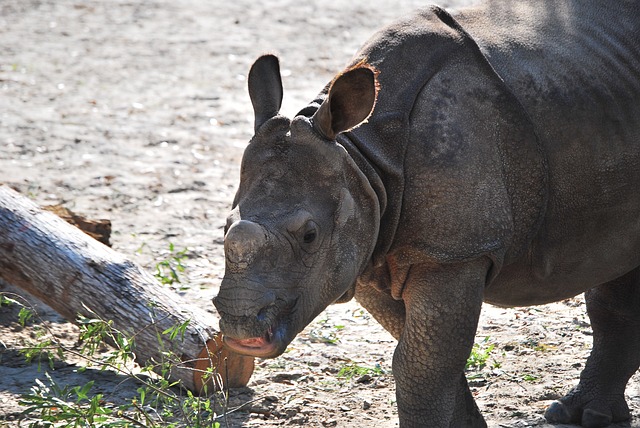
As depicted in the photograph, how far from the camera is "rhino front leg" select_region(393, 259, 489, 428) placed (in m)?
4.66

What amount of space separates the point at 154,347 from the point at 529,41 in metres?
2.50

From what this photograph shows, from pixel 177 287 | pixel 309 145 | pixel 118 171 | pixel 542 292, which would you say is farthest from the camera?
pixel 118 171

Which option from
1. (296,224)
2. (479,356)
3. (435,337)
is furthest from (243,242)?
(479,356)

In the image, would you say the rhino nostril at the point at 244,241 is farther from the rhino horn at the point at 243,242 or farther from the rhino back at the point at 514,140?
the rhino back at the point at 514,140

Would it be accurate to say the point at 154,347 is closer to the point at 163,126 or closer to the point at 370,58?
the point at 370,58

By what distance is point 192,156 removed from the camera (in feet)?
33.1

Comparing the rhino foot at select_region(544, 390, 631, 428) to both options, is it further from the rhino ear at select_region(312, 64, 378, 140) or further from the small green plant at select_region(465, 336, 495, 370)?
the rhino ear at select_region(312, 64, 378, 140)

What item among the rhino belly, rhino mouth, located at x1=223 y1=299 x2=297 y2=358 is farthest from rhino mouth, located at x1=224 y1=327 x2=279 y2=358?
the rhino belly

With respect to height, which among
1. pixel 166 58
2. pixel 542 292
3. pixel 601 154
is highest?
pixel 601 154

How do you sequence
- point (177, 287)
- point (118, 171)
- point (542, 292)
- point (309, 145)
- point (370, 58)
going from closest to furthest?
point (309, 145) → point (370, 58) → point (542, 292) → point (177, 287) → point (118, 171)

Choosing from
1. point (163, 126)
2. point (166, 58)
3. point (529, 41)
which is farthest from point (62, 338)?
point (166, 58)

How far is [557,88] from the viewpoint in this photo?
493 cm

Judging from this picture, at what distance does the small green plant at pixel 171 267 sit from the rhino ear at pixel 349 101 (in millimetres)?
3192

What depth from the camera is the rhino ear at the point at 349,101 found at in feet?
14.4
